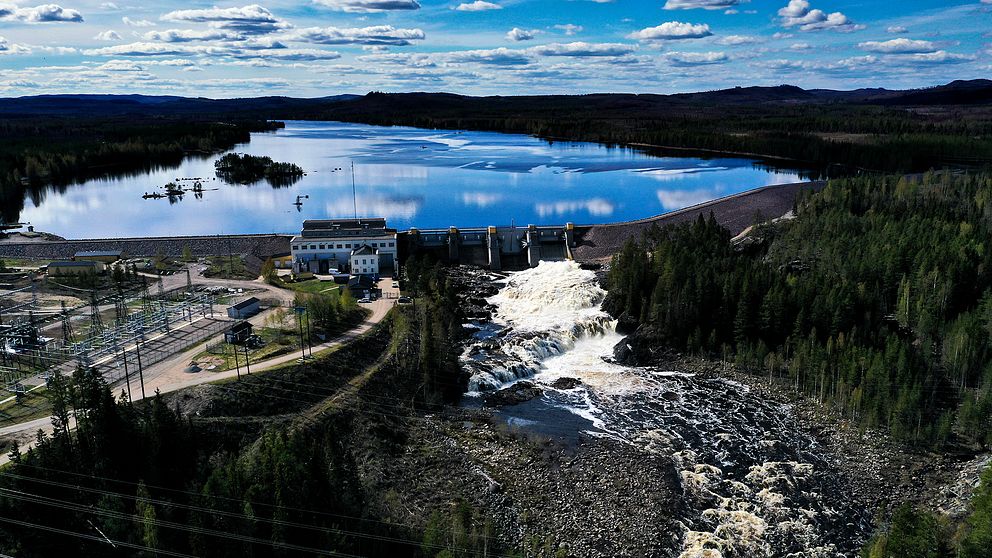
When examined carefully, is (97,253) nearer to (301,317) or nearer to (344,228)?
(344,228)

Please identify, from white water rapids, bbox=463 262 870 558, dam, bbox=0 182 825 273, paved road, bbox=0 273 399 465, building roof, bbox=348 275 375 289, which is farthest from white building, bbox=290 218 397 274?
paved road, bbox=0 273 399 465

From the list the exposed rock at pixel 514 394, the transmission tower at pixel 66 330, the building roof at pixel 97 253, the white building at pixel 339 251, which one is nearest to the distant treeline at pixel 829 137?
the white building at pixel 339 251

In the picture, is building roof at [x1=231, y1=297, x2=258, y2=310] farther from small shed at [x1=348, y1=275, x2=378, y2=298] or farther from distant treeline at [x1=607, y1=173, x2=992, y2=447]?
distant treeline at [x1=607, y1=173, x2=992, y2=447]

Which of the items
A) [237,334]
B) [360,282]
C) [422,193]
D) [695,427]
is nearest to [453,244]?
[360,282]

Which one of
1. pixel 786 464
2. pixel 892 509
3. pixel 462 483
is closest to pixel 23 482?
pixel 462 483

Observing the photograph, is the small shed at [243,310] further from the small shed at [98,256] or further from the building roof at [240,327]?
the small shed at [98,256]

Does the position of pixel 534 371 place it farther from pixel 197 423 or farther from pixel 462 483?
pixel 197 423
